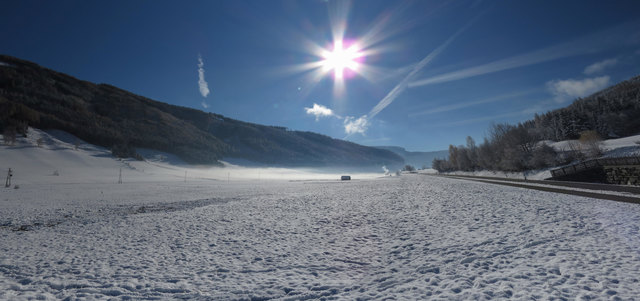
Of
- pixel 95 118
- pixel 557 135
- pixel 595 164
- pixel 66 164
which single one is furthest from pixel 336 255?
pixel 95 118

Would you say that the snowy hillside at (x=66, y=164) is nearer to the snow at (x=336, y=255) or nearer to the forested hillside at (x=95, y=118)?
the forested hillside at (x=95, y=118)

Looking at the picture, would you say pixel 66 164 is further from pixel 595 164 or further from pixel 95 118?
pixel 595 164

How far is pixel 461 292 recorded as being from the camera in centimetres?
446

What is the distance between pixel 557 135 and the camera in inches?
3073

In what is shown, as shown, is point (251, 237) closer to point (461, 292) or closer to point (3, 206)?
point (461, 292)

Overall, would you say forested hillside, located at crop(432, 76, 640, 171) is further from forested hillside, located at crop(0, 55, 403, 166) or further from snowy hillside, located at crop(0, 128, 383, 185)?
forested hillside, located at crop(0, 55, 403, 166)

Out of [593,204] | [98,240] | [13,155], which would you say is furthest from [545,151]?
[13,155]

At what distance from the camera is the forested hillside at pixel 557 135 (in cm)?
4375

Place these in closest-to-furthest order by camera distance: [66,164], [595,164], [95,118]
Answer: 1. [595,164]
2. [66,164]
3. [95,118]

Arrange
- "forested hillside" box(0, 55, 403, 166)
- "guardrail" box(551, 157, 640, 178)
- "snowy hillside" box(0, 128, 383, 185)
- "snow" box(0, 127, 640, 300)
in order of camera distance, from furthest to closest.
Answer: "forested hillside" box(0, 55, 403, 166) → "snowy hillside" box(0, 128, 383, 185) → "guardrail" box(551, 157, 640, 178) → "snow" box(0, 127, 640, 300)

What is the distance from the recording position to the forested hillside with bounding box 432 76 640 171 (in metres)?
43.8

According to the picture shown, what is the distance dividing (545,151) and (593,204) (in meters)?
43.2

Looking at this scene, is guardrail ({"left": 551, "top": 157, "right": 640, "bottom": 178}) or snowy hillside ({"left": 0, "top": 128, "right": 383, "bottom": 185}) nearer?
guardrail ({"left": 551, "top": 157, "right": 640, "bottom": 178})

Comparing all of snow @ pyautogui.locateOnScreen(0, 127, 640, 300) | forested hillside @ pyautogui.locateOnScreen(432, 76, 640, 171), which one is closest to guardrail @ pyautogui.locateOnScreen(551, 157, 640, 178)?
forested hillside @ pyautogui.locateOnScreen(432, 76, 640, 171)
